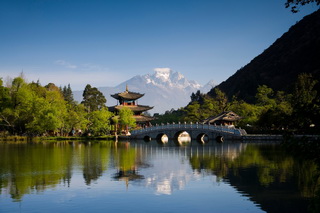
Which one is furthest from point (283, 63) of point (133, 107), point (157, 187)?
point (157, 187)

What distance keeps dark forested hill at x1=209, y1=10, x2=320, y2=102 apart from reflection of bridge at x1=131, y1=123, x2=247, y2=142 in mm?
42998

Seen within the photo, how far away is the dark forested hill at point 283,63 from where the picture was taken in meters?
107

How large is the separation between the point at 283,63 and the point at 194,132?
238 feet

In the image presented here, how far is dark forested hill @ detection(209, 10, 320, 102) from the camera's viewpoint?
106750 millimetres

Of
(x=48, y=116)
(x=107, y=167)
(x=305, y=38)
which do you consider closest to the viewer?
(x=107, y=167)

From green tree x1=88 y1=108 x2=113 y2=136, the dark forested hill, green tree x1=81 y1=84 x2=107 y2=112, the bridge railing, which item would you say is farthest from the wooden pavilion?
the dark forested hill

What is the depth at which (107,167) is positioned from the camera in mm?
23469

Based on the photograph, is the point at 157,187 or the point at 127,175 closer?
the point at 157,187

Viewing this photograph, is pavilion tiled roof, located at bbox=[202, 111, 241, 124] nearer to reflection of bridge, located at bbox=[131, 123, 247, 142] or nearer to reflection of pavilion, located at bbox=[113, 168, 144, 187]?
reflection of bridge, located at bbox=[131, 123, 247, 142]

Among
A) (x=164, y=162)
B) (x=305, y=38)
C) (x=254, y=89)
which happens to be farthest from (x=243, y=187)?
(x=305, y=38)

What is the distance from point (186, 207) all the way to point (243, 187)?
4267 millimetres

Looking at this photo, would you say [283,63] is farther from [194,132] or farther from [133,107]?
[194,132]

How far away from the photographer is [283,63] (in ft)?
387

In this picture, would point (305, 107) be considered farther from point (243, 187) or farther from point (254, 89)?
point (254, 89)
